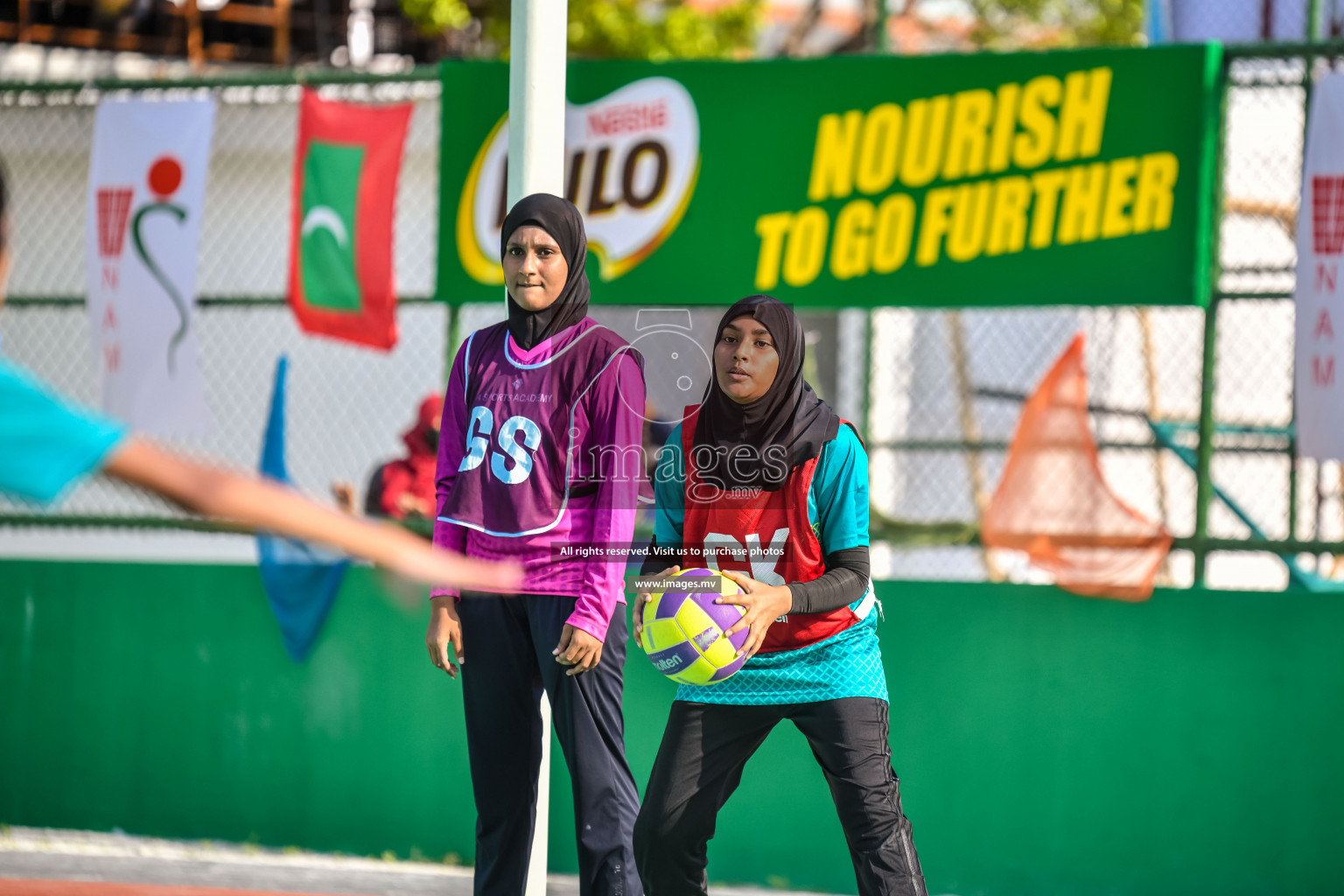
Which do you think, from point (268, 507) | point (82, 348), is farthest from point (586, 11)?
point (268, 507)

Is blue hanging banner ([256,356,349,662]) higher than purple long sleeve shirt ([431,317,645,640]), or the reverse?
purple long sleeve shirt ([431,317,645,640])

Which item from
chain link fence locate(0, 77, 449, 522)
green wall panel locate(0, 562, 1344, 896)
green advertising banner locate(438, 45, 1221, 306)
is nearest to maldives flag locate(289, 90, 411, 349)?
green advertising banner locate(438, 45, 1221, 306)

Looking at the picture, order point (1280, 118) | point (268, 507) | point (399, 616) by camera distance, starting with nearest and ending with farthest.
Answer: point (268, 507), point (399, 616), point (1280, 118)

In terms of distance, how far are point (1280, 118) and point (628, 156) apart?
5844mm

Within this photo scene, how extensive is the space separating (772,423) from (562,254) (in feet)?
2.75

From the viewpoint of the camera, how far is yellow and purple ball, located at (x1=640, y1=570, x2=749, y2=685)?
362 cm

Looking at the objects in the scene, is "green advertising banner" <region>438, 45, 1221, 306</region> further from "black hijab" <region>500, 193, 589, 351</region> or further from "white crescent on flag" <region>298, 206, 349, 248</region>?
"black hijab" <region>500, 193, 589, 351</region>

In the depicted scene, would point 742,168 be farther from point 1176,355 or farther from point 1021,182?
point 1176,355

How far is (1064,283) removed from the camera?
→ 563 cm

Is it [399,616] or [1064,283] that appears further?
[399,616]

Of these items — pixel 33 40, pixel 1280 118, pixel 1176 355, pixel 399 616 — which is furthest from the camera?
pixel 33 40

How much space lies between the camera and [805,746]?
5770 mm

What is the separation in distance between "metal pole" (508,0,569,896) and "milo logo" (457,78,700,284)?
1451 mm

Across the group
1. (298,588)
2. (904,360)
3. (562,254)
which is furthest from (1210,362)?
(904,360)
